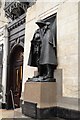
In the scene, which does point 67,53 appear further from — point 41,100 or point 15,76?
point 15,76

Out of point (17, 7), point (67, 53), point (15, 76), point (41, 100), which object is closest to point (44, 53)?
point (67, 53)

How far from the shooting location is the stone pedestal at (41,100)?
4690 mm

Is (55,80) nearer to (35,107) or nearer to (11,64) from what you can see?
(35,107)

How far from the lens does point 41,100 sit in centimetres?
472

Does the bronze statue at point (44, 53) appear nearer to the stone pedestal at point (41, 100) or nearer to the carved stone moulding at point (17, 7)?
the stone pedestal at point (41, 100)

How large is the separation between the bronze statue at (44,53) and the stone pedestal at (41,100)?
19 cm

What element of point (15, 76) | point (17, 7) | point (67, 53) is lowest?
point (15, 76)

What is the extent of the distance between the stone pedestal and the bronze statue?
19cm

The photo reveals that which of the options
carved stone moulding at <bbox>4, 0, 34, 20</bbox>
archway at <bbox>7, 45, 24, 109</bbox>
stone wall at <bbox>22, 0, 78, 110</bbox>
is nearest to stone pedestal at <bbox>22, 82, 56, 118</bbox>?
stone wall at <bbox>22, 0, 78, 110</bbox>

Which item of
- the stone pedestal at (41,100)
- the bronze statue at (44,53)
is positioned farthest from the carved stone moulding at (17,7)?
the stone pedestal at (41,100)

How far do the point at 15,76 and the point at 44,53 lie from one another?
4.67 meters

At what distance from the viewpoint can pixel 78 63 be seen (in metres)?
4.59

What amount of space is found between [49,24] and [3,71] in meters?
5.15

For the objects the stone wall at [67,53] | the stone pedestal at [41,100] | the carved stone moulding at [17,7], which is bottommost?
the stone pedestal at [41,100]
